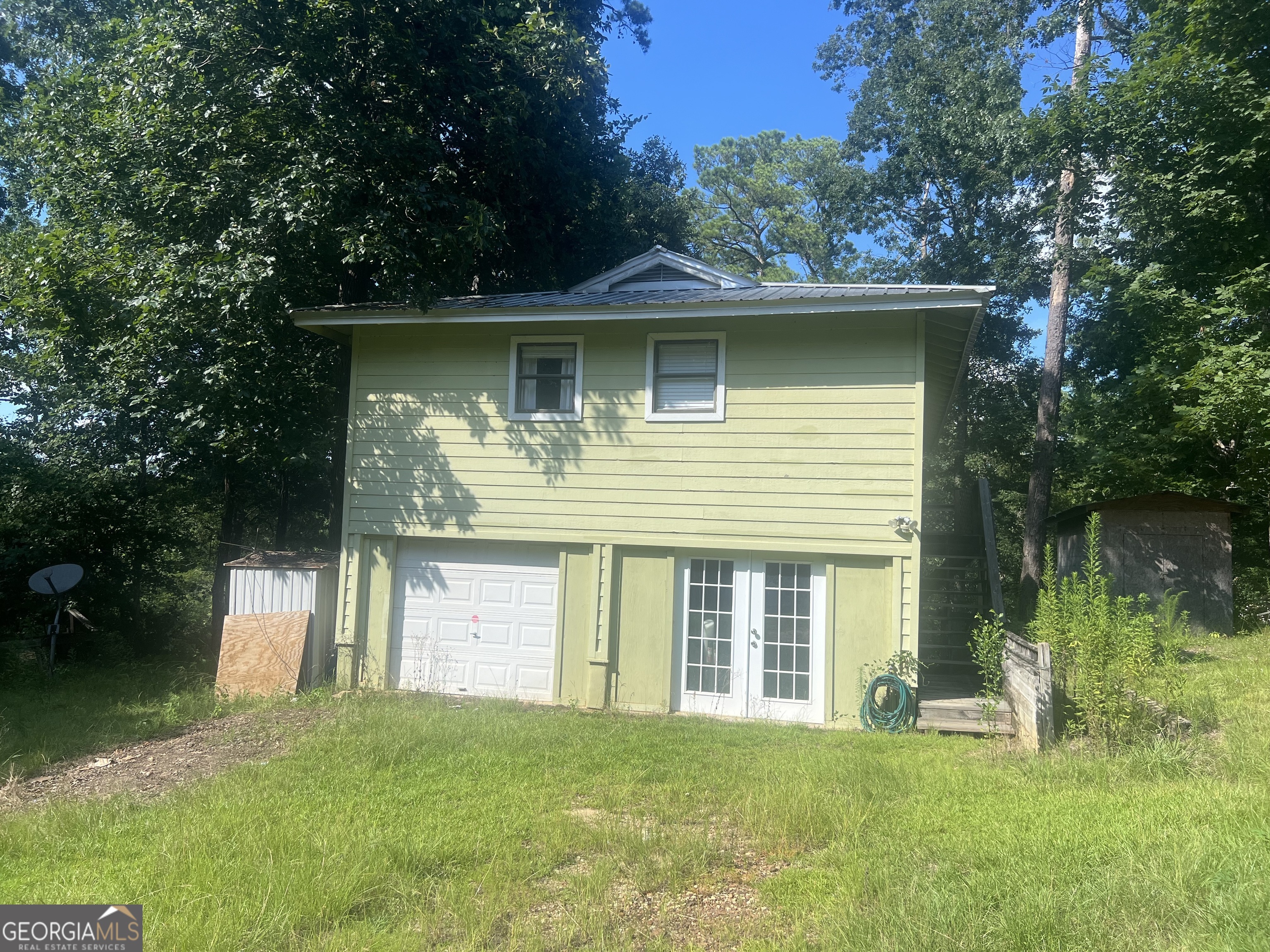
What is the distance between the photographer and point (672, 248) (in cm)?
2080

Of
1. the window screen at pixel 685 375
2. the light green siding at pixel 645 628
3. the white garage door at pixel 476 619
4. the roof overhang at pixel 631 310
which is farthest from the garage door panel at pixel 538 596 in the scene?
the roof overhang at pixel 631 310

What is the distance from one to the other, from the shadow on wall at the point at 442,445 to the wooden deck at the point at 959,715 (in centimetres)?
461

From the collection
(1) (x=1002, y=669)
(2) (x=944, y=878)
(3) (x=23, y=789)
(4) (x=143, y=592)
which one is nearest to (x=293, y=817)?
(3) (x=23, y=789)

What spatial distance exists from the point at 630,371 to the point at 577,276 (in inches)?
326

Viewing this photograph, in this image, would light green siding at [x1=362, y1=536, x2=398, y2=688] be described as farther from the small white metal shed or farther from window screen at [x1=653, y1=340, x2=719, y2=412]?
window screen at [x1=653, y1=340, x2=719, y2=412]

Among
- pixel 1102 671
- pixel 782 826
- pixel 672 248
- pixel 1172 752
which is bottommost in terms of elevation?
pixel 782 826

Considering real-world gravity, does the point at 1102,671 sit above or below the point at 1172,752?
above

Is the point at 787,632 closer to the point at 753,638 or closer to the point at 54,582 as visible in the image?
the point at 753,638

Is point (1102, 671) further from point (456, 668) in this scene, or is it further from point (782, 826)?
point (456, 668)

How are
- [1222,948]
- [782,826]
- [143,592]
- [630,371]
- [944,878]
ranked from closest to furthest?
[1222,948] < [944,878] < [782,826] < [630,371] < [143,592]

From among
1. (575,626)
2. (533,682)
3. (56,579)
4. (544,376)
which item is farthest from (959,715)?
(56,579)

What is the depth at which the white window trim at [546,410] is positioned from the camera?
416 inches

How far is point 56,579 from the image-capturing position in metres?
13.2

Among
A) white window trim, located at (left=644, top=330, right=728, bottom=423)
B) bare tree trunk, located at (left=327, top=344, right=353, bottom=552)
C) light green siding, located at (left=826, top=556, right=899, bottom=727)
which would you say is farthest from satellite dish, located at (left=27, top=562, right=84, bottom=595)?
light green siding, located at (left=826, top=556, right=899, bottom=727)
